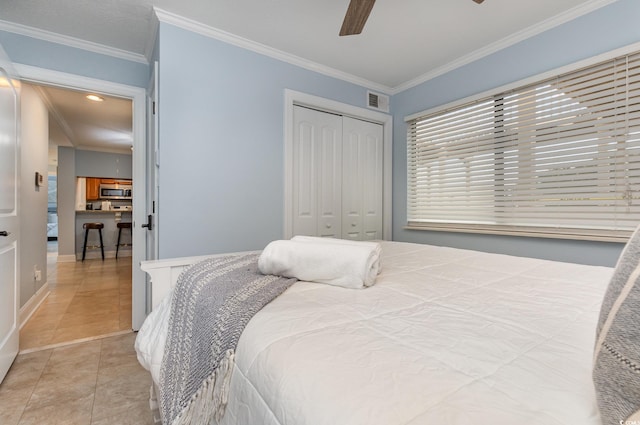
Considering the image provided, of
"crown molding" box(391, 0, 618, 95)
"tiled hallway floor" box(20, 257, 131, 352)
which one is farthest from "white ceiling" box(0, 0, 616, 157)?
"tiled hallway floor" box(20, 257, 131, 352)

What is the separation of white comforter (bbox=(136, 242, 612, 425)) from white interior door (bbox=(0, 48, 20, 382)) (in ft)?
6.37

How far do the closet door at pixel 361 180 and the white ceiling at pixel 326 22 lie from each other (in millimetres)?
748

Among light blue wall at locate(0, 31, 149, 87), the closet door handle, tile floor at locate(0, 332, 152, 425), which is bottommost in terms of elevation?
tile floor at locate(0, 332, 152, 425)

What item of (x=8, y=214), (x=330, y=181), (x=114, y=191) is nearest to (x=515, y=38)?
(x=330, y=181)

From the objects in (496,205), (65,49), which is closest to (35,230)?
(65,49)

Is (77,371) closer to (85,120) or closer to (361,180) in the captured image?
(361,180)

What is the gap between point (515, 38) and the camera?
7.29ft

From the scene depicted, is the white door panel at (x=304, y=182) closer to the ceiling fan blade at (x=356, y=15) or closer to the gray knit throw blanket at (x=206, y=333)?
the ceiling fan blade at (x=356, y=15)

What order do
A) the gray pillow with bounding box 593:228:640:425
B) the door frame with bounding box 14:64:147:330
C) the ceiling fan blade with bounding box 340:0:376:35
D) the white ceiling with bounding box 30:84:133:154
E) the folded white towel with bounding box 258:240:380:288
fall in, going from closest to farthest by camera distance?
the gray pillow with bounding box 593:228:640:425
the folded white towel with bounding box 258:240:380:288
the ceiling fan blade with bounding box 340:0:376:35
the door frame with bounding box 14:64:147:330
the white ceiling with bounding box 30:84:133:154

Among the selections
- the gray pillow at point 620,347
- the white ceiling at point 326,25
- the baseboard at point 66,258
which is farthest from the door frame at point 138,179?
the baseboard at point 66,258

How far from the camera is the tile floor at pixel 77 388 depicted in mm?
1467

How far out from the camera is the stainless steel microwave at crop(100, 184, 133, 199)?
666 cm

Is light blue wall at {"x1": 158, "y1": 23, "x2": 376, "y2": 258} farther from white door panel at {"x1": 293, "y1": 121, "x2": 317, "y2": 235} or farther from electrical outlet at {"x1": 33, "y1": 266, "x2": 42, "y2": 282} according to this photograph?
electrical outlet at {"x1": 33, "y1": 266, "x2": 42, "y2": 282}

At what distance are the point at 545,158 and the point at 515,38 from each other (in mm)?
969
